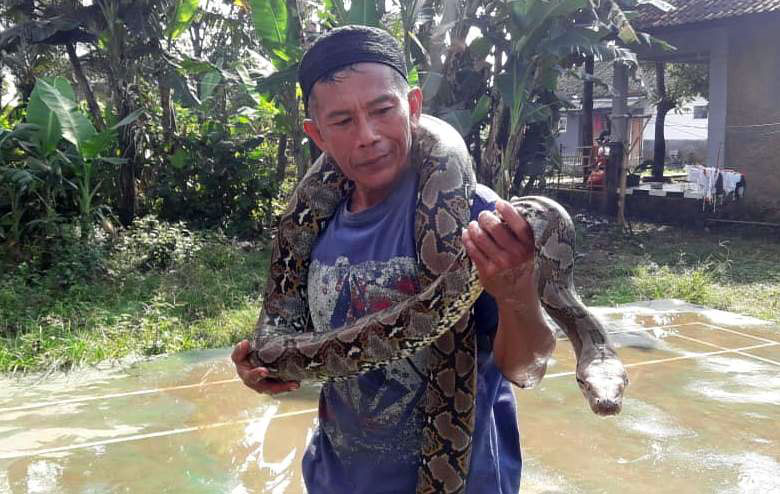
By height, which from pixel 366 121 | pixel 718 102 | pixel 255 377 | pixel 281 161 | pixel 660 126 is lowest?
pixel 255 377

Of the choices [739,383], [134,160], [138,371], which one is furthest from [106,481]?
[134,160]

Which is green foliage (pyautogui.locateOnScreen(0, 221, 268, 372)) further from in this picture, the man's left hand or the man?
the man's left hand

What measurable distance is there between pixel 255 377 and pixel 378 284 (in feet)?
1.52

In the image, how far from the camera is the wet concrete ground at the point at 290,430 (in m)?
4.02

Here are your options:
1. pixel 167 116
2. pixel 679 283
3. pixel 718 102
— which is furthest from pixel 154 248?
pixel 718 102

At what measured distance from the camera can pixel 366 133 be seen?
1805mm

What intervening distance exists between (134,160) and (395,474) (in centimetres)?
1047

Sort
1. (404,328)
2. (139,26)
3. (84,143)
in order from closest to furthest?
(404,328)
(84,143)
(139,26)

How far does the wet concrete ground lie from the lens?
402 cm

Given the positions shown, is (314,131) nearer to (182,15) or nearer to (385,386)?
(385,386)

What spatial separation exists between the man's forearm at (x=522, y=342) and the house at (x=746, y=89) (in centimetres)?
1382

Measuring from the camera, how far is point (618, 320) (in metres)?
7.52

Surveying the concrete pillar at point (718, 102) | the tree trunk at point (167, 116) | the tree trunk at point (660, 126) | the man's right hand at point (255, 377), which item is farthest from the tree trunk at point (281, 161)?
the tree trunk at point (660, 126)

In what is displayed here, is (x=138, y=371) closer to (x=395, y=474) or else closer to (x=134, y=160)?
(x=395, y=474)
